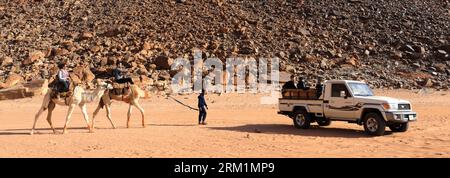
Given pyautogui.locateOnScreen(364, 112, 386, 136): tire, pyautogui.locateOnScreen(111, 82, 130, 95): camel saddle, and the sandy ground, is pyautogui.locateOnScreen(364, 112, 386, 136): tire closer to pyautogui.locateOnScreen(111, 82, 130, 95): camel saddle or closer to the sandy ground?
the sandy ground

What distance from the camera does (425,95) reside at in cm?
3200

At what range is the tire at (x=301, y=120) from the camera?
16.9m

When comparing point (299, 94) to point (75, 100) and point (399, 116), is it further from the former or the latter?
point (75, 100)

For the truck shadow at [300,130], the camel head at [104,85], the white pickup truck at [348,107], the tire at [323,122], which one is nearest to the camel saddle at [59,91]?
the camel head at [104,85]

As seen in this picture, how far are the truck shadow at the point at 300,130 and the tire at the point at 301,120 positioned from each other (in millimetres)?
199

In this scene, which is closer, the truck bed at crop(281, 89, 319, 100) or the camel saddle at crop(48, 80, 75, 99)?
the camel saddle at crop(48, 80, 75, 99)

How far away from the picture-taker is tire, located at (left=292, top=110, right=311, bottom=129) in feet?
55.6

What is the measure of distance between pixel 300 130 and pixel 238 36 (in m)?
27.0

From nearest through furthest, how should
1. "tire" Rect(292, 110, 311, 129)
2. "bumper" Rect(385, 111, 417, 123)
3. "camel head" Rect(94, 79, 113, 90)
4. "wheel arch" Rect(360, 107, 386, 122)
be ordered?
1. "bumper" Rect(385, 111, 417, 123)
2. "wheel arch" Rect(360, 107, 386, 122)
3. "camel head" Rect(94, 79, 113, 90)
4. "tire" Rect(292, 110, 311, 129)

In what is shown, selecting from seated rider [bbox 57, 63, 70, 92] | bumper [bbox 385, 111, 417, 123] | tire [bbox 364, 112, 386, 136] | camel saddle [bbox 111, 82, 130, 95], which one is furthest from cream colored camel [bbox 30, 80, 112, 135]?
bumper [bbox 385, 111, 417, 123]

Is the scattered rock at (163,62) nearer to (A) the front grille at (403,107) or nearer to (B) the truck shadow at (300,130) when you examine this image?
(B) the truck shadow at (300,130)

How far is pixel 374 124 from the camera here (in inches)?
593

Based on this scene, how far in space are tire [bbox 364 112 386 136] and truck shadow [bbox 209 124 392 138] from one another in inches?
8.6

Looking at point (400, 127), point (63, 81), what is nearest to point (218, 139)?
point (63, 81)
